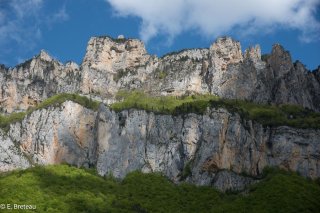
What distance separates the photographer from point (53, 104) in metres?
186

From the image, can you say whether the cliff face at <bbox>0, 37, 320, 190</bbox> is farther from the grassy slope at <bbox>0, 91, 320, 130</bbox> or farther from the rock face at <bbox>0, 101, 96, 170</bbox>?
the grassy slope at <bbox>0, 91, 320, 130</bbox>

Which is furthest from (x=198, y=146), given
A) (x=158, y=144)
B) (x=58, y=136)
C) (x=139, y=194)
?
(x=58, y=136)

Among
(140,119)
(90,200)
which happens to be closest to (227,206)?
(90,200)

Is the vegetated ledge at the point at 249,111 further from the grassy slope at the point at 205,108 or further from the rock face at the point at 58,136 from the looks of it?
the rock face at the point at 58,136

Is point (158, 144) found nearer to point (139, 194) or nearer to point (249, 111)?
point (139, 194)

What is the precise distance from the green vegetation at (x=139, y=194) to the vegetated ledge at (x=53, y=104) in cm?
2544

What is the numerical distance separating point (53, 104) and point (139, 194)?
4482 cm

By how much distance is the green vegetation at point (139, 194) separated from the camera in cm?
14175

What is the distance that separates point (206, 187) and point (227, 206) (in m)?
15.5

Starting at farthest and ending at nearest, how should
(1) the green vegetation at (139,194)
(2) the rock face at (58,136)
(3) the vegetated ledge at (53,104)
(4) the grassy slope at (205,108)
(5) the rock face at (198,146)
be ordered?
1. (3) the vegetated ledge at (53,104)
2. (4) the grassy slope at (205,108)
3. (2) the rock face at (58,136)
4. (5) the rock face at (198,146)
5. (1) the green vegetation at (139,194)

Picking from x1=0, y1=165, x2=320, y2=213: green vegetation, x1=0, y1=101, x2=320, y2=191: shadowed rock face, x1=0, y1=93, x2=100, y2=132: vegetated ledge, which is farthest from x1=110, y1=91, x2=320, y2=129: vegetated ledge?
x1=0, y1=165, x2=320, y2=213: green vegetation

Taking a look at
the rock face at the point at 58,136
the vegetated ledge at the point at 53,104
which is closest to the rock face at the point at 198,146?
the rock face at the point at 58,136

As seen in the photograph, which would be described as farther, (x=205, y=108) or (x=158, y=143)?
(x=205, y=108)

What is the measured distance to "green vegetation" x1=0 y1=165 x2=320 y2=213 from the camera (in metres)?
142
